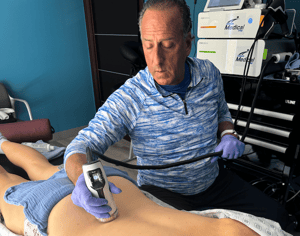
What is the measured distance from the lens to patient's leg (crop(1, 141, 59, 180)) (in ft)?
4.15

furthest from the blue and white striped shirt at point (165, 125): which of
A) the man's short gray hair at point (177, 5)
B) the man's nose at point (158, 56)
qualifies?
the man's short gray hair at point (177, 5)

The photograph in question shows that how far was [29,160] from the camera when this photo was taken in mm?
1377

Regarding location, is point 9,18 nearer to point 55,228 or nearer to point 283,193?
point 55,228

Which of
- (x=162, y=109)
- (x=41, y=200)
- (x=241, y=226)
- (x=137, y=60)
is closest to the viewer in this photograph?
(x=241, y=226)

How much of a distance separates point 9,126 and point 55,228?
1.19 metres

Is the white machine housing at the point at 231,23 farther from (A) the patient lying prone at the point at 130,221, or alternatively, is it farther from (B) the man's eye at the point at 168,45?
(A) the patient lying prone at the point at 130,221

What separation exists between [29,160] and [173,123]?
3.01 ft

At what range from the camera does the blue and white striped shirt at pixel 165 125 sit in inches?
37.7

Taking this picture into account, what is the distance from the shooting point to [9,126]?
5.39 ft

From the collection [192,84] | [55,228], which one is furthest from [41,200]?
[192,84]

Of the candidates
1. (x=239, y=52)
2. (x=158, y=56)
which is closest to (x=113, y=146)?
(x=239, y=52)

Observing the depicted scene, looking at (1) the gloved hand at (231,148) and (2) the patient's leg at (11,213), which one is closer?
(2) the patient's leg at (11,213)

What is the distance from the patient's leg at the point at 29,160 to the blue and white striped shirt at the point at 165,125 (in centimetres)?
54

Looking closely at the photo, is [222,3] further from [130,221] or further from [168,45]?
[130,221]
